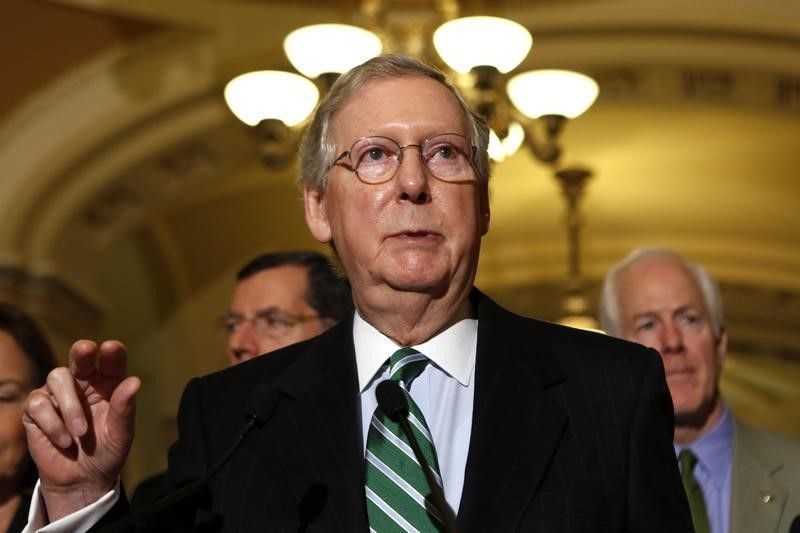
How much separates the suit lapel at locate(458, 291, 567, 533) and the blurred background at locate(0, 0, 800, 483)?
3.99 meters

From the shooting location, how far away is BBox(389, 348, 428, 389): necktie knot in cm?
229

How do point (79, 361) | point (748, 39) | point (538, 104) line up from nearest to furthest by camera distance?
point (79, 361) < point (538, 104) < point (748, 39)

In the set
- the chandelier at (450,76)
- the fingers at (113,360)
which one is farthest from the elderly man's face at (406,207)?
the chandelier at (450,76)

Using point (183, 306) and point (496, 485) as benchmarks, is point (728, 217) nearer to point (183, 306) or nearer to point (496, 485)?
point (183, 306)

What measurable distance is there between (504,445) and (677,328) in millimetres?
1855

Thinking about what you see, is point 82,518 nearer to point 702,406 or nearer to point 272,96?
point 702,406

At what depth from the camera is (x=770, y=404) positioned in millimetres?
17250

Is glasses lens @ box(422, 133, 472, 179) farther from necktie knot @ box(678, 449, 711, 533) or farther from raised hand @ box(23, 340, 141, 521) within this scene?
necktie knot @ box(678, 449, 711, 533)

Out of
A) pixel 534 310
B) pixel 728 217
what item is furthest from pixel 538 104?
pixel 534 310

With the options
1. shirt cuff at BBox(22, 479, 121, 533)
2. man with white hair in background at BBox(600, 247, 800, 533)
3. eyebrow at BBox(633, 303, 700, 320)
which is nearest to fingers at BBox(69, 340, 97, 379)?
shirt cuff at BBox(22, 479, 121, 533)

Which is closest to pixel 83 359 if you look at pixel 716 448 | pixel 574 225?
pixel 716 448

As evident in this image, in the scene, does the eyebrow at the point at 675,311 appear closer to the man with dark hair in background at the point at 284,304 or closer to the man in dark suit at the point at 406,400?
the man with dark hair in background at the point at 284,304

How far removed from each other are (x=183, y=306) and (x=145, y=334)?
430mm

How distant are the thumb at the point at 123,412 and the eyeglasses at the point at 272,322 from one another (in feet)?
5.83
